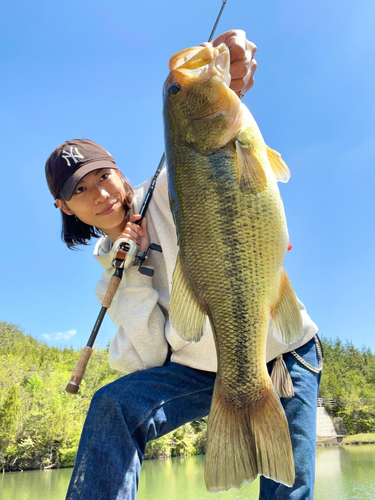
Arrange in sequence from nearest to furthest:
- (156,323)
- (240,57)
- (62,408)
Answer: (240,57) < (156,323) < (62,408)

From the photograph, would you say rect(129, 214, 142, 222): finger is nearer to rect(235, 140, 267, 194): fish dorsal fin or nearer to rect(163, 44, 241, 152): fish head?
rect(163, 44, 241, 152): fish head

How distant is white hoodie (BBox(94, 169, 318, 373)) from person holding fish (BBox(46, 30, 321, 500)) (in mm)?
Answer: 14

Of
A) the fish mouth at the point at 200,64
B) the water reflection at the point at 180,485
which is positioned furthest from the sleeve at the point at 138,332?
the water reflection at the point at 180,485

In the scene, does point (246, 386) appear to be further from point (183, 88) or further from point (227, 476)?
point (183, 88)

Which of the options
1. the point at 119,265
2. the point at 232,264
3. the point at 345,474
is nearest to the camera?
the point at 232,264

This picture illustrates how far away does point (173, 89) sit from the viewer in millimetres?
1864

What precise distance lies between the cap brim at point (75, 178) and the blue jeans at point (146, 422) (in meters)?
1.31

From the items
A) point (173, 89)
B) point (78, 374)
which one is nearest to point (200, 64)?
point (173, 89)

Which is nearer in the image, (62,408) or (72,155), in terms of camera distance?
(72,155)

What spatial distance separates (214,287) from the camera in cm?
164

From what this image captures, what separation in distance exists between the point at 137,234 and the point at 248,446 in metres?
1.48

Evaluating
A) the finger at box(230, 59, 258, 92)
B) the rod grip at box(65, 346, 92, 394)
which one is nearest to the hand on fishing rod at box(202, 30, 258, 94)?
the finger at box(230, 59, 258, 92)

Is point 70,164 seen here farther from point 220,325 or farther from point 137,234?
point 220,325

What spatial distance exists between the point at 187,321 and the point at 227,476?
621 millimetres
